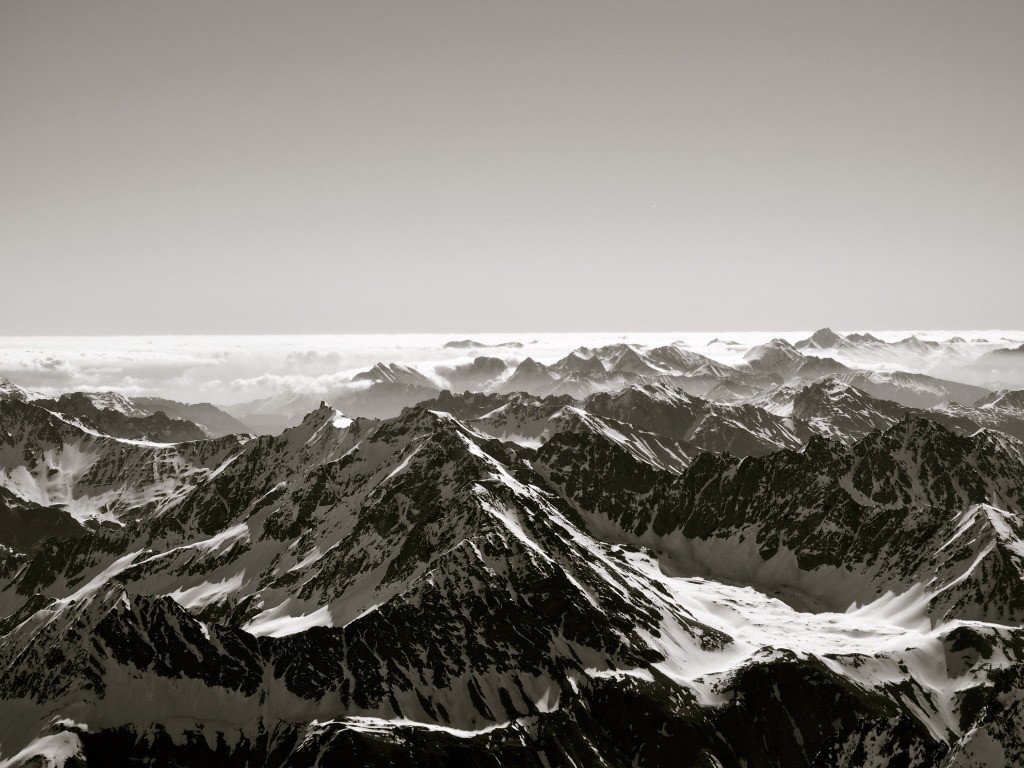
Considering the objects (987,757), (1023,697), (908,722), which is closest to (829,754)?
(908,722)

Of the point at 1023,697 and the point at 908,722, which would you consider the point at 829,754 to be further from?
the point at 1023,697

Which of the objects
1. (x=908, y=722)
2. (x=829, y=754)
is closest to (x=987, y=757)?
(x=908, y=722)

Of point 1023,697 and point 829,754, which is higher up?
point 1023,697

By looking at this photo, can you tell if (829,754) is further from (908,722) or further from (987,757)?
(987,757)

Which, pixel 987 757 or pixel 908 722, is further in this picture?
pixel 908 722

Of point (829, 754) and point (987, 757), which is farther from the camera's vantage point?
point (829, 754)

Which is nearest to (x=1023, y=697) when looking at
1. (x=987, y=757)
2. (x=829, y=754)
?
(x=987, y=757)

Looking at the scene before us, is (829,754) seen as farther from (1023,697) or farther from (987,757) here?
(1023,697)
